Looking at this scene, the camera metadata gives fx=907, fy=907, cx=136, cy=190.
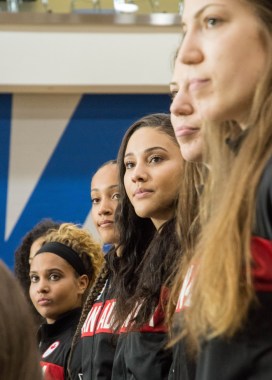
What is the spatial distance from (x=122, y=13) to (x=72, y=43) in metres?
0.32

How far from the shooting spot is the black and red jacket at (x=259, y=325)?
3.03 feet

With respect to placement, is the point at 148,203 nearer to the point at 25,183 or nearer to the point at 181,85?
the point at 181,85

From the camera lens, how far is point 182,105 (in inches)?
44.8

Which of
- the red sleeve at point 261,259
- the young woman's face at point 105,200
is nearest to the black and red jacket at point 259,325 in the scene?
the red sleeve at point 261,259

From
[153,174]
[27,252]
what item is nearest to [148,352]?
[153,174]

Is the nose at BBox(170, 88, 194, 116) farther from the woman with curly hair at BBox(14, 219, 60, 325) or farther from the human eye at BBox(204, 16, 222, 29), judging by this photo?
the woman with curly hair at BBox(14, 219, 60, 325)

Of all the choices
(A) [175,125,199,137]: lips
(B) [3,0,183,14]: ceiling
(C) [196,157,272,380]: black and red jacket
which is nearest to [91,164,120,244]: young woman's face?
(A) [175,125,199,137]: lips

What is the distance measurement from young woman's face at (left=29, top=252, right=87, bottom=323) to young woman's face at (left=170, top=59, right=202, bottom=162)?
1.96m

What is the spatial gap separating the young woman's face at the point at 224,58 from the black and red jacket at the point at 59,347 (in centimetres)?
183

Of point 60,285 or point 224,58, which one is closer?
point 224,58

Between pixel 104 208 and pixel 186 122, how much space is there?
1657 millimetres

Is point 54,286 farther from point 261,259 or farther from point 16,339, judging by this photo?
point 261,259

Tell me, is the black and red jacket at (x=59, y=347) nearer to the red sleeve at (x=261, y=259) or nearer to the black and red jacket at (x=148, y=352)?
the black and red jacket at (x=148, y=352)

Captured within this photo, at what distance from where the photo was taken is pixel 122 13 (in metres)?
5.04
